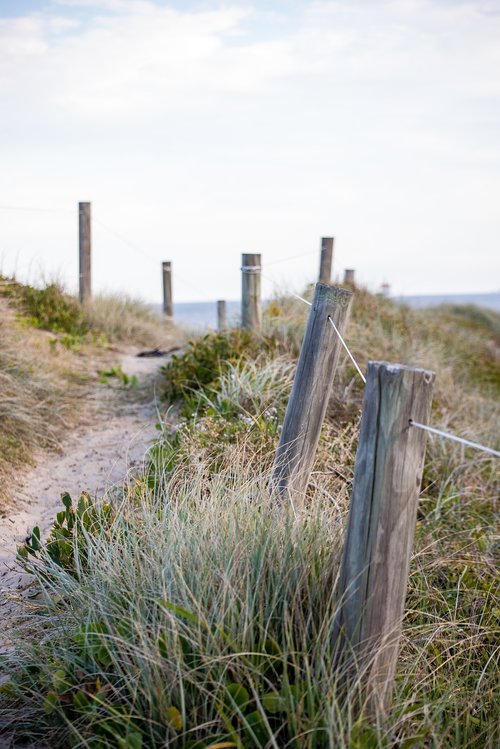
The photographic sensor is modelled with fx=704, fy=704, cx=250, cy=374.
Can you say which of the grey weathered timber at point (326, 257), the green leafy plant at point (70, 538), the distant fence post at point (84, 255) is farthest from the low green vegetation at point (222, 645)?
the distant fence post at point (84, 255)

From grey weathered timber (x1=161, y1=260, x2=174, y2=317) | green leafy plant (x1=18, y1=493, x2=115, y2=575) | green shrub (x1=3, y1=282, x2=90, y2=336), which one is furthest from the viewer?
grey weathered timber (x1=161, y1=260, x2=174, y2=317)

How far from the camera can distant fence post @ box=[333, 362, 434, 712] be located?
2174 mm

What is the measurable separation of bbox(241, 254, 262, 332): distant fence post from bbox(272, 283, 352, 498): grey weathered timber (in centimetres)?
388

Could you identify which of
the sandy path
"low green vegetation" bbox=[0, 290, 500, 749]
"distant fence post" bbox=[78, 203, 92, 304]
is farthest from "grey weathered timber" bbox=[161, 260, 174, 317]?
"low green vegetation" bbox=[0, 290, 500, 749]

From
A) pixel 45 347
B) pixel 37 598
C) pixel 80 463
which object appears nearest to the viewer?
pixel 37 598

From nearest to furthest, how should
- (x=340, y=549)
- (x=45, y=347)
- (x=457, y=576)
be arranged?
(x=340, y=549) < (x=457, y=576) < (x=45, y=347)

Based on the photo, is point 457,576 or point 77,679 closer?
point 77,679

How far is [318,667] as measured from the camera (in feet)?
7.43

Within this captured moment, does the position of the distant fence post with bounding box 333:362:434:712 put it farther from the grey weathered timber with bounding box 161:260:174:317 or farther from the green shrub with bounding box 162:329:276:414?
the grey weathered timber with bounding box 161:260:174:317

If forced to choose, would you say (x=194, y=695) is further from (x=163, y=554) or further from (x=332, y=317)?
(x=332, y=317)

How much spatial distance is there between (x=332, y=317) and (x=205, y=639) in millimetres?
1868

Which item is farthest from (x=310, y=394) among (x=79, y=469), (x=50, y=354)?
(x=50, y=354)

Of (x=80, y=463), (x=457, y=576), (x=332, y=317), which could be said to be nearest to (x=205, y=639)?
(x=332, y=317)

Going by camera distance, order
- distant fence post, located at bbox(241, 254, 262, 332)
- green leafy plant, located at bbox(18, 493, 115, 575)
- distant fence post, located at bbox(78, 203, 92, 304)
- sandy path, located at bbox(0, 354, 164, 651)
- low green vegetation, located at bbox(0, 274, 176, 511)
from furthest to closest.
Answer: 1. distant fence post, located at bbox(78, 203, 92, 304)
2. distant fence post, located at bbox(241, 254, 262, 332)
3. low green vegetation, located at bbox(0, 274, 176, 511)
4. sandy path, located at bbox(0, 354, 164, 651)
5. green leafy plant, located at bbox(18, 493, 115, 575)
